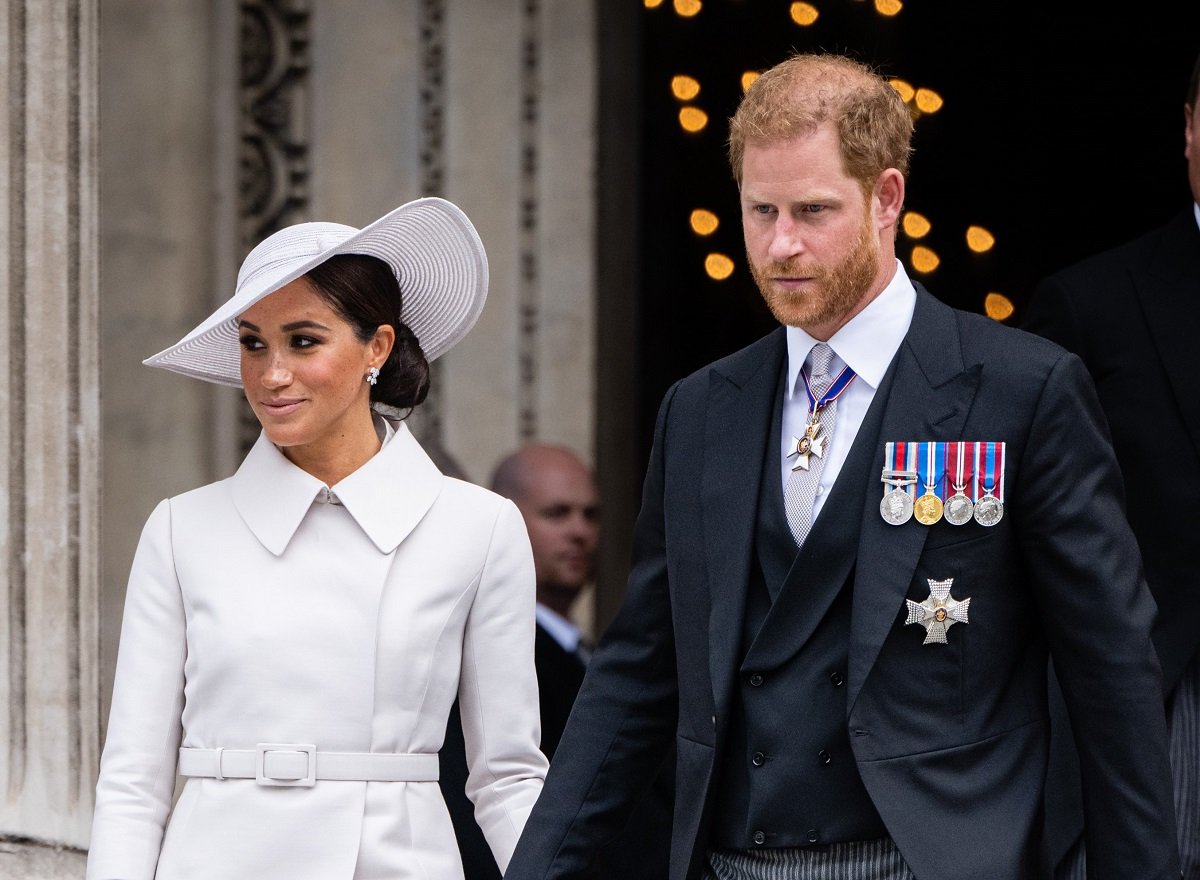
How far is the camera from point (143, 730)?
343cm

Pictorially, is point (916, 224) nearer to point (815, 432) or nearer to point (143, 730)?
point (815, 432)

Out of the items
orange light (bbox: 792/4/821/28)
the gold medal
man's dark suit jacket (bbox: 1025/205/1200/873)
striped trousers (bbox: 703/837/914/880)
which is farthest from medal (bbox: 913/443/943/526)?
orange light (bbox: 792/4/821/28)

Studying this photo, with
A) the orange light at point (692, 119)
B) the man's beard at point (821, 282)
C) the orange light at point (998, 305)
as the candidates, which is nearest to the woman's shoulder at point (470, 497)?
the man's beard at point (821, 282)

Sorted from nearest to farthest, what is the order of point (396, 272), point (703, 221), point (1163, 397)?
point (396, 272)
point (1163, 397)
point (703, 221)

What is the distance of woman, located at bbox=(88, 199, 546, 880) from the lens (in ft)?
11.2

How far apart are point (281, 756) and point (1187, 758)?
5.96 ft

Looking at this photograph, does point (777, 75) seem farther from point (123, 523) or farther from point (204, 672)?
point (123, 523)

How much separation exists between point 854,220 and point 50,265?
2111 mm

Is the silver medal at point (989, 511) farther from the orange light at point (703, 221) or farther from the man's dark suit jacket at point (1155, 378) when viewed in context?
the orange light at point (703, 221)

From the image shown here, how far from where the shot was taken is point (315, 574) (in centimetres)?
355

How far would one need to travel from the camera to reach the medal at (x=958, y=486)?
3.13 meters

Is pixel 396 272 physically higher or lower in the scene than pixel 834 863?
higher

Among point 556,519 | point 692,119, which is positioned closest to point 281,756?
point 556,519

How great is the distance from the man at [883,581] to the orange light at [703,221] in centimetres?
415
